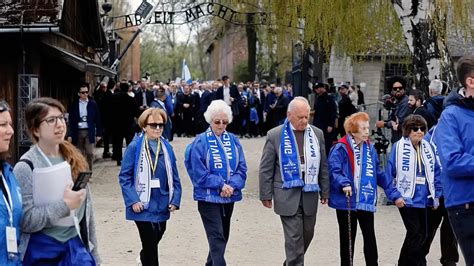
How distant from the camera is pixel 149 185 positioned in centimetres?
830

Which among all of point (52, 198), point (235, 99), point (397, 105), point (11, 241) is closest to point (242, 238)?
point (397, 105)

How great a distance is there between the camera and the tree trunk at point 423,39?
14.1 metres

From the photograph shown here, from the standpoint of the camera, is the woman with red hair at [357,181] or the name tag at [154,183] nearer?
the name tag at [154,183]

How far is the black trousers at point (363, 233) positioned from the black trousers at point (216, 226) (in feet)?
3.91

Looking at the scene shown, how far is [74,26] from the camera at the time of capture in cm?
2077

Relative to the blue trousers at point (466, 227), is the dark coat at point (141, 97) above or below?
above

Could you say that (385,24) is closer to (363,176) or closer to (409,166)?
(409,166)

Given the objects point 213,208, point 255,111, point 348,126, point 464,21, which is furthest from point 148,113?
point 255,111

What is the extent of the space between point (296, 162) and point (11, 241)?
425 centimetres

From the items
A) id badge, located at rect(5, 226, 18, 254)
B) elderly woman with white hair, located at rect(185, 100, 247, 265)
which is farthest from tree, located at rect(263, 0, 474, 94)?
id badge, located at rect(5, 226, 18, 254)

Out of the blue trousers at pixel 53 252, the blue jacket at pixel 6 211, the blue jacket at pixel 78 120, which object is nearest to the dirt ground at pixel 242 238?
the blue jacket at pixel 78 120

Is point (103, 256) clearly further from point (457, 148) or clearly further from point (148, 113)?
point (457, 148)

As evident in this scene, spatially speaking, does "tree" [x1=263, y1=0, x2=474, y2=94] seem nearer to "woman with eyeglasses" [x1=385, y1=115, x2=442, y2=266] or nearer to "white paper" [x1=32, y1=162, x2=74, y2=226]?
"woman with eyeglasses" [x1=385, y1=115, x2=442, y2=266]

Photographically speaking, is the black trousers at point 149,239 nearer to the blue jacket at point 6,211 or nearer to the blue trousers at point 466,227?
the blue trousers at point 466,227
